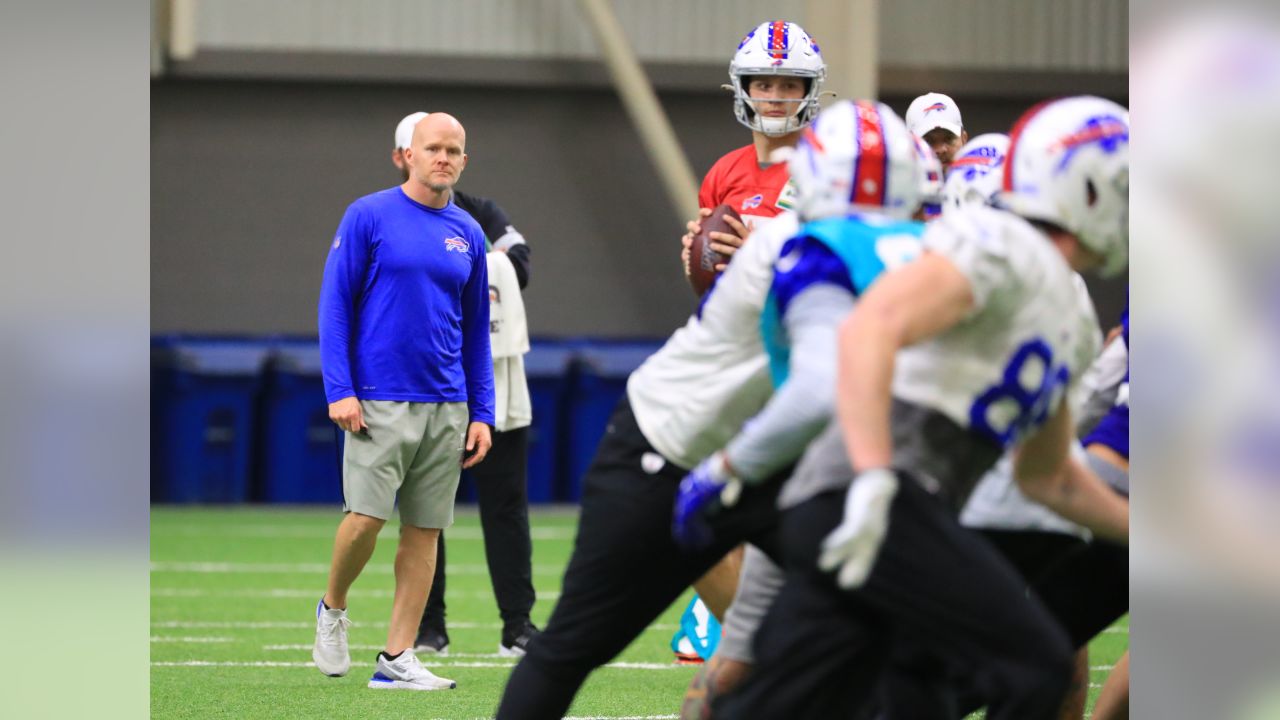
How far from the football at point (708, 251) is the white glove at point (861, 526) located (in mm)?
2326

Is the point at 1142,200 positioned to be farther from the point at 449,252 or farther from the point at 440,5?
the point at 440,5

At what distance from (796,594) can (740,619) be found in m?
0.95

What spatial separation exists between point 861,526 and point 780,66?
2964 mm

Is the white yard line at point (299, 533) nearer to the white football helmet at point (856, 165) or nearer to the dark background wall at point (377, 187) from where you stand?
the dark background wall at point (377, 187)

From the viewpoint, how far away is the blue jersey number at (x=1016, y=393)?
10.8 feet

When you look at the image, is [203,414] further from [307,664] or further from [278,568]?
[307,664]

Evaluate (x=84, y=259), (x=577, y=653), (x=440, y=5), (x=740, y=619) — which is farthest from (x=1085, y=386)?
(x=440, y=5)

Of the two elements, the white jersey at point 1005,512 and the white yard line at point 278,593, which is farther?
the white yard line at point 278,593

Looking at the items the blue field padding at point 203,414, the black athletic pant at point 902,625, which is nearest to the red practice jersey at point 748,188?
the black athletic pant at point 902,625

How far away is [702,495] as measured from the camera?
362cm

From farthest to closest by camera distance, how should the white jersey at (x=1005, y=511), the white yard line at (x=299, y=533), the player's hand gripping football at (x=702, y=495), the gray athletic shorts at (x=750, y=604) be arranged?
the white yard line at (x=299, y=533) < the white jersey at (x=1005, y=511) < the gray athletic shorts at (x=750, y=604) < the player's hand gripping football at (x=702, y=495)

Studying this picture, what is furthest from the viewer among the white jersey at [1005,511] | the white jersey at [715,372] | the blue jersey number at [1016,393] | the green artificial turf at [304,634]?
the green artificial turf at [304,634]

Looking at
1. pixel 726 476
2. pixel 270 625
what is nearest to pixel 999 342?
pixel 726 476

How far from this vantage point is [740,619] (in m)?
4.26
